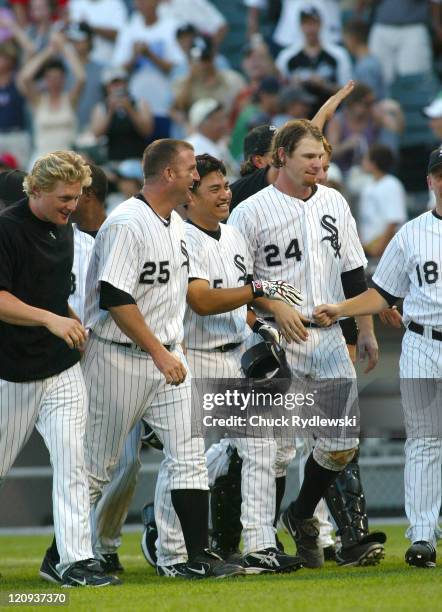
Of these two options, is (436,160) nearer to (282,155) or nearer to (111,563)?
(282,155)

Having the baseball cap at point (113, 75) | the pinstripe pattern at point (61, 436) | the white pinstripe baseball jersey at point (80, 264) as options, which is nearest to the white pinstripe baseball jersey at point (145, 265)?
the pinstripe pattern at point (61, 436)

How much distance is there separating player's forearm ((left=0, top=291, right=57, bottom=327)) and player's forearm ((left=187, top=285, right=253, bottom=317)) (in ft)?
Answer: 3.02

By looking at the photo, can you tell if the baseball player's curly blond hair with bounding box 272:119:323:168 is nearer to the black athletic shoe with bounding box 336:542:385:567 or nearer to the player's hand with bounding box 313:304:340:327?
the player's hand with bounding box 313:304:340:327

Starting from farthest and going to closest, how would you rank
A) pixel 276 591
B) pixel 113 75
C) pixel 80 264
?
pixel 113 75
pixel 80 264
pixel 276 591

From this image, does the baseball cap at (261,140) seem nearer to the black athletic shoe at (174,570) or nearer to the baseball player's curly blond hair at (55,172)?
the baseball player's curly blond hair at (55,172)

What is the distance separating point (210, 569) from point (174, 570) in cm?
28

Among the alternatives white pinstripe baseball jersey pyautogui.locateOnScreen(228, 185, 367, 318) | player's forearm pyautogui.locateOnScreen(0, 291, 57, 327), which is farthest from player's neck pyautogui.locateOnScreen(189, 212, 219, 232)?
player's forearm pyautogui.locateOnScreen(0, 291, 57, 327)

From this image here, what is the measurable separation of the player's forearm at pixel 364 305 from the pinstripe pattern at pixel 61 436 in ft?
4.60

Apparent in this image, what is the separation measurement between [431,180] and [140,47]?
845 cm

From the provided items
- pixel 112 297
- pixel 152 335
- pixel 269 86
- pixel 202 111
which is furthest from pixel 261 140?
pixel 269 86

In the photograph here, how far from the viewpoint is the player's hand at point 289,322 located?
6.42 m

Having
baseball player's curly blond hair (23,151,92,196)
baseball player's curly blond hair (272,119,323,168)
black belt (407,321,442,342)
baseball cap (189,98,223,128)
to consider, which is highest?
baseball cap (189,98,223,128)

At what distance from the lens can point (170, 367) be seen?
241 inches

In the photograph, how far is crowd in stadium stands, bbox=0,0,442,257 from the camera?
12508mm
